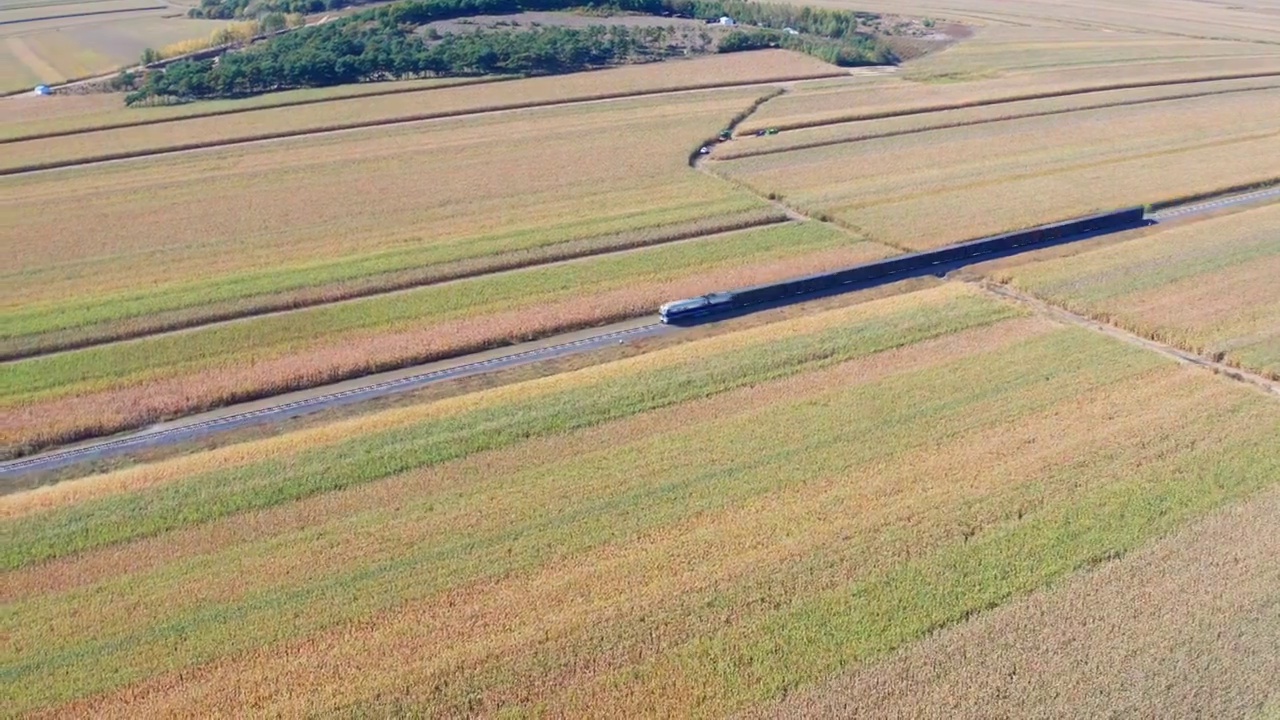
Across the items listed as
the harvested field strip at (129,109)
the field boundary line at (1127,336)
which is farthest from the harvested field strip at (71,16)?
the field boundary line at (1127,336)

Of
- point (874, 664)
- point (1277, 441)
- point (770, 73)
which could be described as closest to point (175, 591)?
point (874, 664)

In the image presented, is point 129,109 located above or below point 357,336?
above

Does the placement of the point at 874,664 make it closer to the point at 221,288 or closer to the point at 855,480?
the point at 855,480

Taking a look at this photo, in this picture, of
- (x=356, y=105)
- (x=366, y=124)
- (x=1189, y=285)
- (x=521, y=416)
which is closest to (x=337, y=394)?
(x=521, y=416)

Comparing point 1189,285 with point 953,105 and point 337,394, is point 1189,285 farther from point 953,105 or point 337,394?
point 953,105

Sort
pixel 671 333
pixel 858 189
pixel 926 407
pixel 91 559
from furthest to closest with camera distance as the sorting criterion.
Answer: pixel 858 189 → pixel 671 333 → pixel 926 407 → pixel 91 559

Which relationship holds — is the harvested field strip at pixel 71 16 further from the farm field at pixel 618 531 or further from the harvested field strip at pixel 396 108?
the farm field at pixel 618 531
